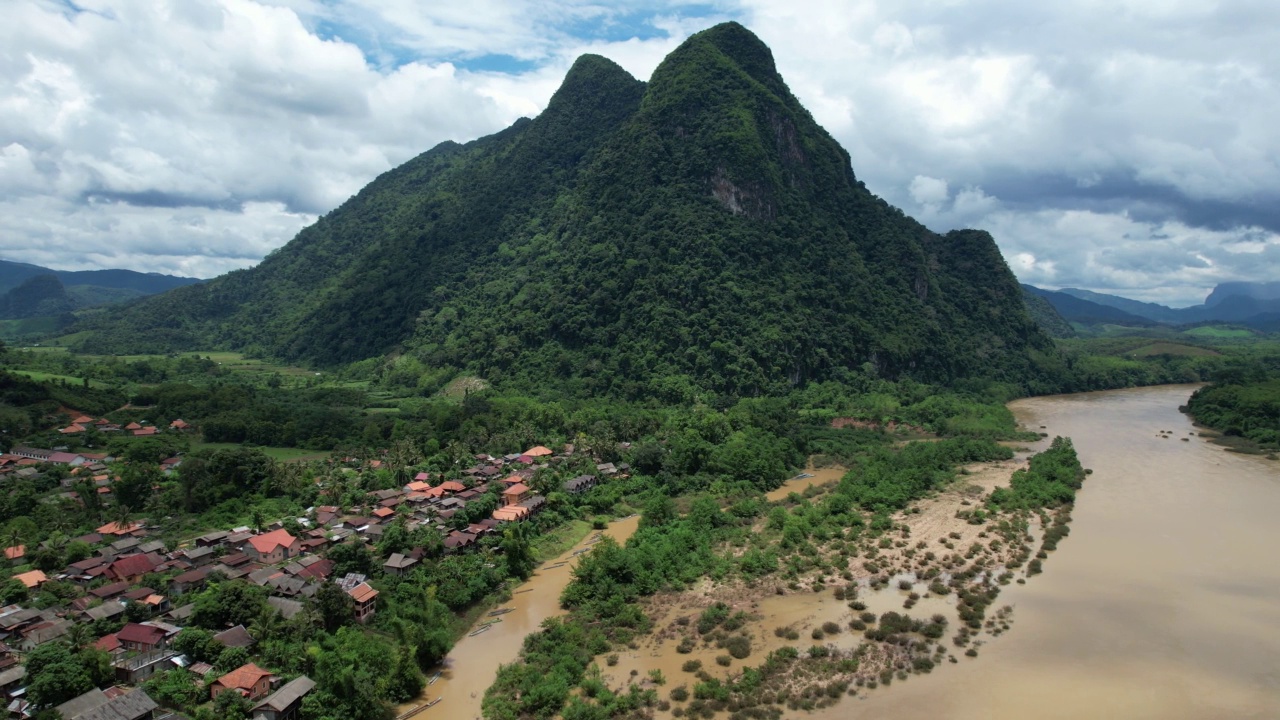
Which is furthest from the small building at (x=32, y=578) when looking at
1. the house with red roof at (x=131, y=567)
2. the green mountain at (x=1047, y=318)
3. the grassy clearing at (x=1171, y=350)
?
the green mountain at (x=1047, y=318)

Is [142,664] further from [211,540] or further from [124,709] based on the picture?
[211,540]

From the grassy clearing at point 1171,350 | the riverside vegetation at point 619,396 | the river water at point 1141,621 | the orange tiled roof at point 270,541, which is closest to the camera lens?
the river water at point 1141,621

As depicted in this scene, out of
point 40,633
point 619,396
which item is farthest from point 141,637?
point 619,396

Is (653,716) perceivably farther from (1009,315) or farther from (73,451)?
(1009,315)

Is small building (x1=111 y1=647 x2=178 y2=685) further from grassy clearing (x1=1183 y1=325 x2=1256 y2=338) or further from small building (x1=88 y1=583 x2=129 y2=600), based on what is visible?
grassy clearing (x1=1183 y1=325 x2=1256 y2=338)

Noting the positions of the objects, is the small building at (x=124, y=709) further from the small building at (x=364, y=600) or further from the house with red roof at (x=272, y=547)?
the house with red roof at (x=272, y=547)

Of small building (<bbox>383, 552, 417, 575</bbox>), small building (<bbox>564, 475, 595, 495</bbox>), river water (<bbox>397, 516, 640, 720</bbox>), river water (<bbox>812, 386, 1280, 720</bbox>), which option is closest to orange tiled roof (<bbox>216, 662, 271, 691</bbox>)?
river water (<bbox>397, 516, 640, 720</bbox>)
